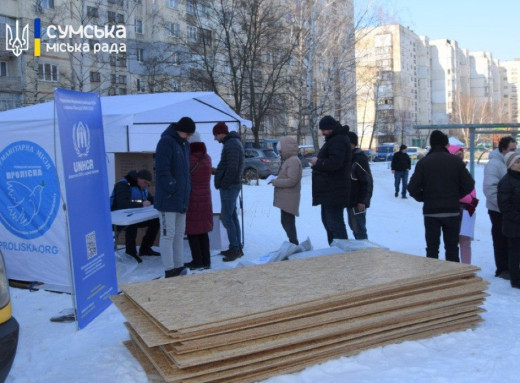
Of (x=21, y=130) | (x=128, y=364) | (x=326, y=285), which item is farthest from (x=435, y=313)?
(x=21, y=130)

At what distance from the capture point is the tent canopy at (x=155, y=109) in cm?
653

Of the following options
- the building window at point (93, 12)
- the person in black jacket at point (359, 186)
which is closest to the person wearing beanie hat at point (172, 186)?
the person in black jacket at point (359, 186)

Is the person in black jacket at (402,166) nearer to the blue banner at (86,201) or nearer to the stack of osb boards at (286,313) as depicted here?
the stack of osb boards at (286,313)

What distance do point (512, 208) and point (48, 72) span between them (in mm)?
41338

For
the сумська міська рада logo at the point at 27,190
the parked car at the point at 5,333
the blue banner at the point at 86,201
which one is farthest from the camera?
the сумська міська рада logo at the point at 27,190

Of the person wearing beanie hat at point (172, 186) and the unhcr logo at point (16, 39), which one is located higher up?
the unhcr logo at point (16, 39)

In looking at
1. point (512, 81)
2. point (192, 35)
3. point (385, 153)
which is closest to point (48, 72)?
point (192, 35)

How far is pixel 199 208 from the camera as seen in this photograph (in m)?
7.00

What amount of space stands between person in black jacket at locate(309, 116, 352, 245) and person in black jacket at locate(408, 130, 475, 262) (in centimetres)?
83

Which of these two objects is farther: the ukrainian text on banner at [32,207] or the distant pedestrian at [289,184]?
the distant pedestrian at [289,184]

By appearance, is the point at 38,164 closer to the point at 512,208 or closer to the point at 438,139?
the point at 438,139

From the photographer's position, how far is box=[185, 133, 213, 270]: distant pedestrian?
696 cm

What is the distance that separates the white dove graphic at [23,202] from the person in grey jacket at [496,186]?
203 inches

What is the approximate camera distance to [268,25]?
98.4 ft
